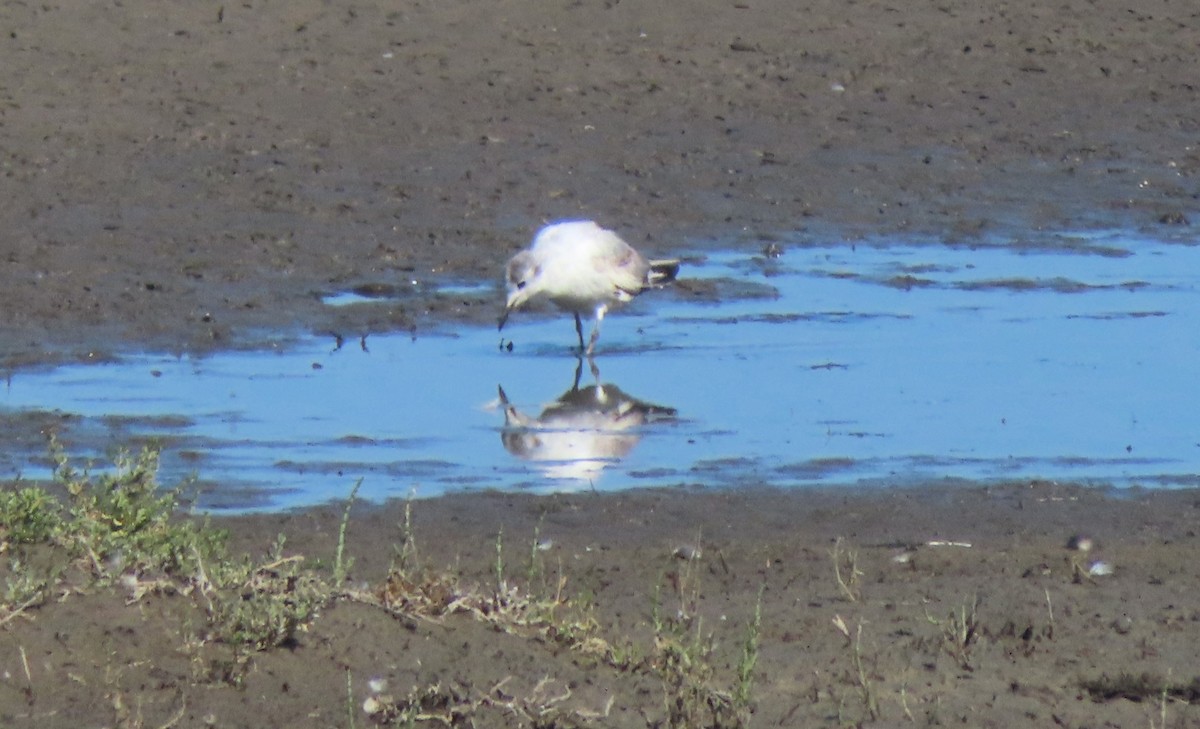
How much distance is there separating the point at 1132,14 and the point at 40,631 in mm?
13577

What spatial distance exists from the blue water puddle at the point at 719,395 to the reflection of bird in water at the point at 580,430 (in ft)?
0.05

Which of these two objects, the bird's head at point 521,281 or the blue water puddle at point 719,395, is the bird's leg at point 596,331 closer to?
the blue water puddle at point 719,395

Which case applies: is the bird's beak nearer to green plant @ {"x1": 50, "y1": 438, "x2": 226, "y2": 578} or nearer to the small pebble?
the small pebble

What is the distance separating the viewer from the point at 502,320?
1059 centimetres

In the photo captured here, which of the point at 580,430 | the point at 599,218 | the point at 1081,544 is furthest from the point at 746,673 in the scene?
the point at 599,218

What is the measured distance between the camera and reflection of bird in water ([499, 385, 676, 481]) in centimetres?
841

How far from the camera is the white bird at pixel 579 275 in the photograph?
1042cm

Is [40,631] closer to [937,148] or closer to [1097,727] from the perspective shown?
[1097,727]

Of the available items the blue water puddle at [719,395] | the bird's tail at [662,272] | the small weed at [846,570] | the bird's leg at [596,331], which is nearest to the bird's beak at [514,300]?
the blue water puddle at [719,395]

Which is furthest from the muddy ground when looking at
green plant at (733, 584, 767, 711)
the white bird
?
the white bird

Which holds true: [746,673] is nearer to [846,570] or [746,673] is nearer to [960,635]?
[960,635]

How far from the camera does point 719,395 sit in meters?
9.36

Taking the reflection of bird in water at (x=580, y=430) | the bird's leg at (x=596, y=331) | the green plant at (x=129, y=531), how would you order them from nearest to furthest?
the green plant at (x=129, y=531) < the reflection of bird in water at (x=580, y=430) < the bird's leg at (x=596, y=331)

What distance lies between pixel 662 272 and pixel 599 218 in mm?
1937
